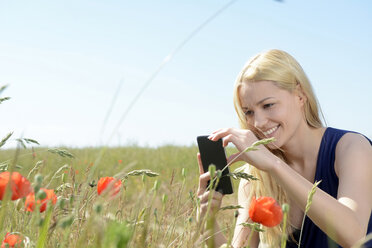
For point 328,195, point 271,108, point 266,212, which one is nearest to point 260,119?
point 271,108

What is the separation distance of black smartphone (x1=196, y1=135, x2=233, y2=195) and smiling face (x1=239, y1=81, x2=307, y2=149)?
0.30m

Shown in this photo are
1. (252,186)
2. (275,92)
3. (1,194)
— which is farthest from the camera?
(252,186)

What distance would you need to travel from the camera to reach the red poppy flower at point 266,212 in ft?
4.18

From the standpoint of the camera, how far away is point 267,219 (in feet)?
4.19

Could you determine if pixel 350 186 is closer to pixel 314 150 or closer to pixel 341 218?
pixel 341 218

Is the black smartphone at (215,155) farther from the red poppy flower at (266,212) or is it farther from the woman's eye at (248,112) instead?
the red poppy flower at (266,212)

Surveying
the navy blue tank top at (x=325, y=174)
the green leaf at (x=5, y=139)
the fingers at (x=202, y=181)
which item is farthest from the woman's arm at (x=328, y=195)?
the green leaf at (x=5, y=139)

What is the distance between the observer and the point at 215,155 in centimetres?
240

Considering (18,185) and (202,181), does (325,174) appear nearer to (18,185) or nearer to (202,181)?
(202,181)

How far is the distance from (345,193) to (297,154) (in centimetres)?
69

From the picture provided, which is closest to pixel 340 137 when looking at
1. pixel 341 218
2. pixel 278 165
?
pixel 341 218

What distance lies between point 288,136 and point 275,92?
28 centimetres

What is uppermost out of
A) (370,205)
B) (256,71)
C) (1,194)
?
(256,71)

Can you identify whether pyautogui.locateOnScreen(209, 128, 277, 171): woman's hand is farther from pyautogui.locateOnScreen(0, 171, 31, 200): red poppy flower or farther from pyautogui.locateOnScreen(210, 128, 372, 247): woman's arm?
pyautogui.locateOnScreen(0, 171, 31, 200): red poppy flower
